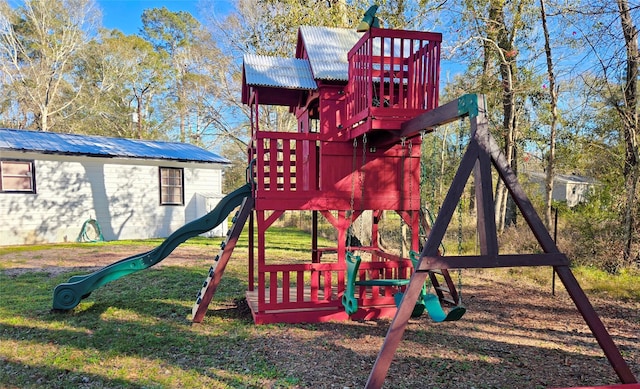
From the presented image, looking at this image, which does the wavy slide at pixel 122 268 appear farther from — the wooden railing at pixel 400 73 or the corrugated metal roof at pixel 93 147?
the corrugated metal roof at pixel 93 147

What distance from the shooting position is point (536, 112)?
13.7 metres

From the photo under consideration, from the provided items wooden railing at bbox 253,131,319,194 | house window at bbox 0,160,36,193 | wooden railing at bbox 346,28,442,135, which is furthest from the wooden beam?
house window at bbox 0,160,36,193

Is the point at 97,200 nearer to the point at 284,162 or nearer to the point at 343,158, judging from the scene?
the point at 284,162

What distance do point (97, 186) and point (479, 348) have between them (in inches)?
526

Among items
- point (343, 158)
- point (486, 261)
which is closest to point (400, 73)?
point (343, 158)

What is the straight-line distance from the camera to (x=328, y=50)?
620 cm

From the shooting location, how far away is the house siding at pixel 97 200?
1248 centimetres

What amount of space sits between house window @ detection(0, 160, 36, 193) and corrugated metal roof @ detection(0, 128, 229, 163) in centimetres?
55

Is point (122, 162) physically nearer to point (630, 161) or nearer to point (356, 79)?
point (356, 79)

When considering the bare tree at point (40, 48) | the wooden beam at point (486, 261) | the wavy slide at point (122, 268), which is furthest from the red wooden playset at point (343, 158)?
the bare tree at point (40, 48)

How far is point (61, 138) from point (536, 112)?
16.9 meters

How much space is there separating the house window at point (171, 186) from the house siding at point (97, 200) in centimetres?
15

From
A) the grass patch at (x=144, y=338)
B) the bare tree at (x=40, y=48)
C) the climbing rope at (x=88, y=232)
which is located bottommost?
the grass patch at (x=144, y=338)

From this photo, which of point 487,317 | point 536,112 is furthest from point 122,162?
point 536,112
